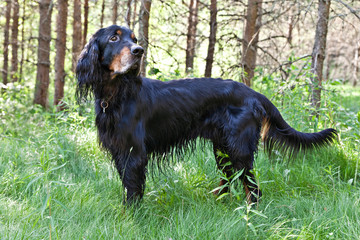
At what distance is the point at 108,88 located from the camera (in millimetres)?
2742

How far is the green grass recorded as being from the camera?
220 centimetres

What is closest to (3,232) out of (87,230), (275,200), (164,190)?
(87,230)

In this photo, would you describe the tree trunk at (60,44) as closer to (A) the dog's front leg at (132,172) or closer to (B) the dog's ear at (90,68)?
(B) the dog's ear at (90,68)

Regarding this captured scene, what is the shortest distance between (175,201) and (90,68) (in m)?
1.32

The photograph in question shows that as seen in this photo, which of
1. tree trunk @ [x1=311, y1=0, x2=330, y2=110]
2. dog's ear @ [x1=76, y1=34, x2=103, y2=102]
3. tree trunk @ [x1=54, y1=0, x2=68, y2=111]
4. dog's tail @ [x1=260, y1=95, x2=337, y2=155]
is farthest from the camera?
tree trunk @ [x1=54, y1=0, x2=68, y2=111]

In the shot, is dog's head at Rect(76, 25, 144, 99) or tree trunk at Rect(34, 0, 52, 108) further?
tree trunk at Rect(34, 0, 52, 108)

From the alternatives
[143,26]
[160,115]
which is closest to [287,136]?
[160,115]

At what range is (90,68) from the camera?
2688mm

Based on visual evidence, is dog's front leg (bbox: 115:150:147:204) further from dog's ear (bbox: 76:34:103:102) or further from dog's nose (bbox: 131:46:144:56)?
dog's nose (bbox: 131:46:144:56)

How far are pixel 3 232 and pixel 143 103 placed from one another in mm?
1379

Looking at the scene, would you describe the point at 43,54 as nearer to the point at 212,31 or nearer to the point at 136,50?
the point at 212,31

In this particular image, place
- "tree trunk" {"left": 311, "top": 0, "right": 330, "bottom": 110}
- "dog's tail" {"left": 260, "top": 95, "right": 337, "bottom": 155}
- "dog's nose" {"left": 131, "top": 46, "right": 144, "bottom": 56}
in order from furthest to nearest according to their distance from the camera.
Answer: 1. "tree trunk" {"left": 311, "top": 0, "right": 330, "bottom": 110}
2. "dog's tail" {"left": 260, "top": 95, "right": 337, "bottom": 155}
3. "dog's nose" {"left": 131, "top": 46, "right": 144, "bottom": 56}

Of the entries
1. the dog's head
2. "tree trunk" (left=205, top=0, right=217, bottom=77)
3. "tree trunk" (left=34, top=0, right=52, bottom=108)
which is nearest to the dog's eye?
the dog's head

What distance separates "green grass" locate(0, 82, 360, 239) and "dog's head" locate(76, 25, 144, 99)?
65cm
